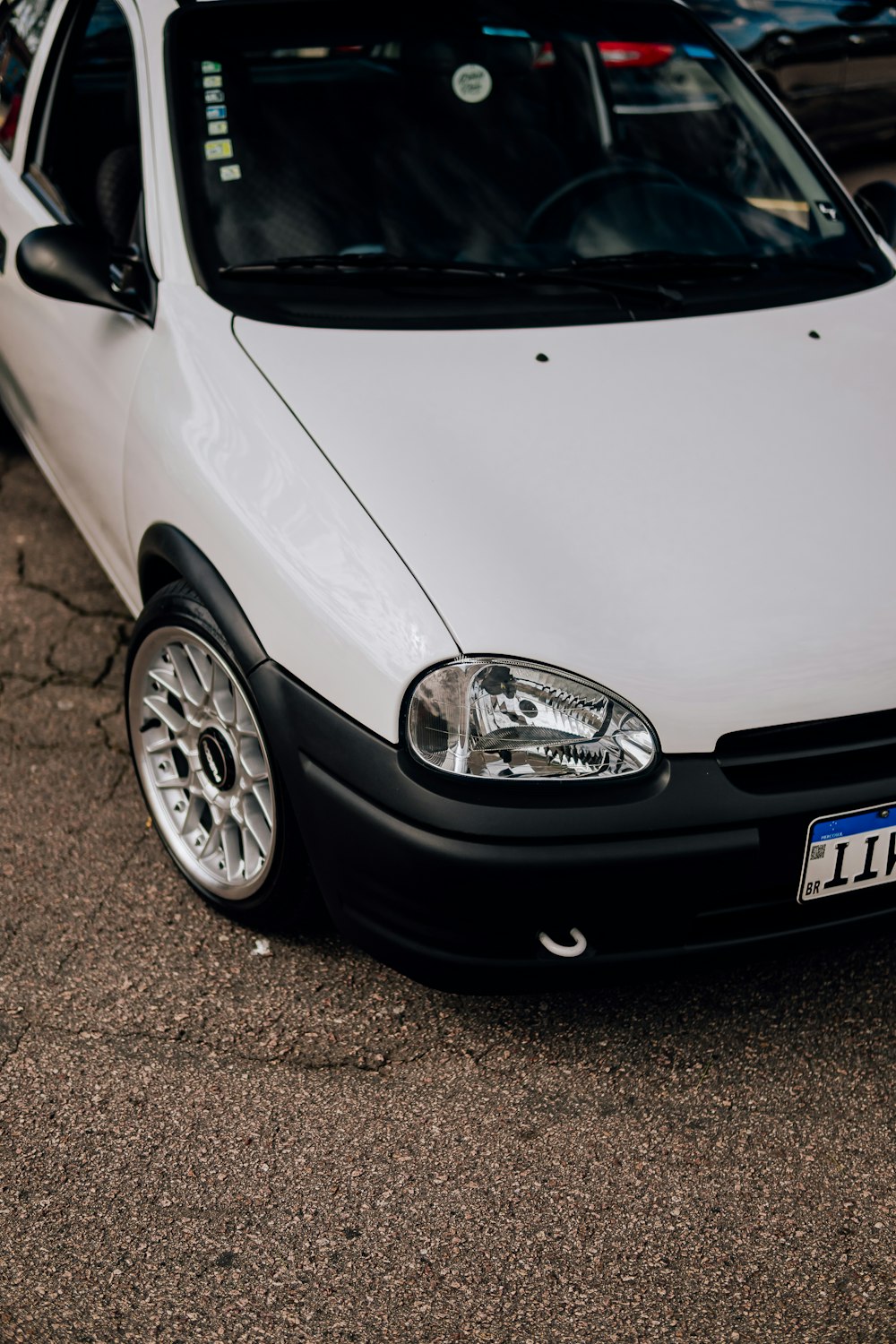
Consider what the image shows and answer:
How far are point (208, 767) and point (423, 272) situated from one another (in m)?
1.08

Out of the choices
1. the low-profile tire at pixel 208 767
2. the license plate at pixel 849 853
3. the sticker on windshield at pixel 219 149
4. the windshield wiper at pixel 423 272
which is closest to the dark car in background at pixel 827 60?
the windshield wiper at pixel 423 272

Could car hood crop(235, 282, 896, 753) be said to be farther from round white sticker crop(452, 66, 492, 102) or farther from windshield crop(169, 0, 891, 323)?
round white sticker crop(452, 66, 492, 102)

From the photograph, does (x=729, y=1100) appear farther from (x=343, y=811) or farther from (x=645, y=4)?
(x=645, y=4)

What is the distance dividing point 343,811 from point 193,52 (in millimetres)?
1730

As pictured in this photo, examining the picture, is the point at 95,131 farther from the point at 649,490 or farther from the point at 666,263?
the point at 649,490

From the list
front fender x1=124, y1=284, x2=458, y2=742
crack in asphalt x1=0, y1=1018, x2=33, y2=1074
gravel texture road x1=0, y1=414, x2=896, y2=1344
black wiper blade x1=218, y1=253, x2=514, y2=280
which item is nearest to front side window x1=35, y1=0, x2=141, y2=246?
black wiper blade x1=218, y1=253, x2=514, y2=280

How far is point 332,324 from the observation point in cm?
250

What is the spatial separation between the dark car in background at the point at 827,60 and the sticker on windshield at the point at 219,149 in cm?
330

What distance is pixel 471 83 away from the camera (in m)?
3.04

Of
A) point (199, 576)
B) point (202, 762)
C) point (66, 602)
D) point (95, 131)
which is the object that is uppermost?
point (95, 131)

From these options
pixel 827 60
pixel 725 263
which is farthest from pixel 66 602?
pixel 827 60

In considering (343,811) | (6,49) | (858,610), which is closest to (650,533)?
(858,610)

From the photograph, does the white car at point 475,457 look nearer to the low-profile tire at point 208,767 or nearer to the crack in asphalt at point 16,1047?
the low-profile tire at point 208,767

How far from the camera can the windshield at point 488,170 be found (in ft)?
8.63
